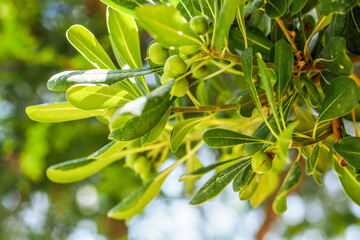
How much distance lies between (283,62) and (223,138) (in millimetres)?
142

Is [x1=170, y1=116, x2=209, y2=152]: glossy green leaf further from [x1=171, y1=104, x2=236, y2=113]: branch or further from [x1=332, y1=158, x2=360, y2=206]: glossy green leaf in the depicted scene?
[x1=332, y1=158, x2=360, y2=206]: glossy green leaf

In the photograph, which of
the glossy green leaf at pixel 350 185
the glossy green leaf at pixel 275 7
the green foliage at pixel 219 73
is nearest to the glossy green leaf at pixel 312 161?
the green foliage at pixel 219 73

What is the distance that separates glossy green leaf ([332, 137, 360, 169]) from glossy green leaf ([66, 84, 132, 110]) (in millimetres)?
321

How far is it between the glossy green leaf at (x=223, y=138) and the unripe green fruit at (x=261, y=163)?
0.13 feet

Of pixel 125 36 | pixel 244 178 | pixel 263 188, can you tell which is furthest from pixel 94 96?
pixel 263 188

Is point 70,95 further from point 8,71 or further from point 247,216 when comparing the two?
point 247,216

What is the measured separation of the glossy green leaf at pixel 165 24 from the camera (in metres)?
0.37

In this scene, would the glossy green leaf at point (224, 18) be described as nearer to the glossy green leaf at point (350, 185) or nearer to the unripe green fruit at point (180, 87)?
the unripe green fruit at point (180, 87)

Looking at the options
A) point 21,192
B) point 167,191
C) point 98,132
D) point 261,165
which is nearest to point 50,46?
point 98,132

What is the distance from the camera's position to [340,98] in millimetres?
507

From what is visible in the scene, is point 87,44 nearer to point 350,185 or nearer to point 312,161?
point 312,161

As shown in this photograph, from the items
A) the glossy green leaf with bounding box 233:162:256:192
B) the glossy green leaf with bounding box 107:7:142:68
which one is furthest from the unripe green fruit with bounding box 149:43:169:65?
the glossy green leaf with bounding box 233:162:256:192

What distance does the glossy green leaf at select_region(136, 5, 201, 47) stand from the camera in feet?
1.20

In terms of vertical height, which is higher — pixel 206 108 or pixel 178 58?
pixel 178 58
